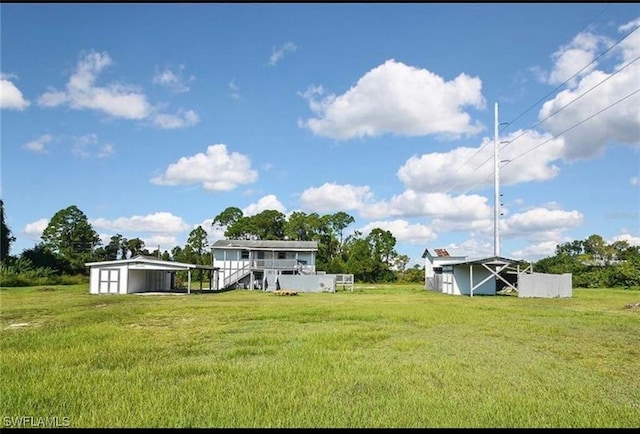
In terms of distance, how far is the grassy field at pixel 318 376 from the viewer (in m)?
5.33

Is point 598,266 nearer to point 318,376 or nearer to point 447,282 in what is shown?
point 447,282

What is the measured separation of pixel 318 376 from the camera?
7.17 meters

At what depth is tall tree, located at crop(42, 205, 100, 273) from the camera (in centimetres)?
7144

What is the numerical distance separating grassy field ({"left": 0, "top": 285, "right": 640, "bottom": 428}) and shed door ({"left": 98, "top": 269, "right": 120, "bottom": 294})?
76.3ft

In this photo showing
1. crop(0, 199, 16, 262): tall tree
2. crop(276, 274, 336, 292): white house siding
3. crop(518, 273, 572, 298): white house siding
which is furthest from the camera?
crop(0, 199, 16, 262): tall tree

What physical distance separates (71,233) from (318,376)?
75739 millimetres

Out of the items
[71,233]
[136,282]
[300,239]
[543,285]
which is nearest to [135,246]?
[71,233]

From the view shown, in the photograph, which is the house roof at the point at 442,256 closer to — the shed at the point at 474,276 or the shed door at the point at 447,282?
the shed at the point at 474,276

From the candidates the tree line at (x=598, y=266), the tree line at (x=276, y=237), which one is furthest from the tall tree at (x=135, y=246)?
the tree line at (x=598, y=266)

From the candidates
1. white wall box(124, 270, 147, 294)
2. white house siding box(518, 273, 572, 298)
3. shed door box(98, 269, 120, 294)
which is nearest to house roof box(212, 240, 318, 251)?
white wall box(124, 270, 147, 294)

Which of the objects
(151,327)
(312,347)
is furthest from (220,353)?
(151,327)

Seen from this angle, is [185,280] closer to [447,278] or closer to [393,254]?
[393,254]

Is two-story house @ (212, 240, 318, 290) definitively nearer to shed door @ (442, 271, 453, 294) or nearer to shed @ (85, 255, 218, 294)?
shed @ (85, 255, 218, 294)

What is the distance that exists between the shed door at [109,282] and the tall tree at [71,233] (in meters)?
37.9
